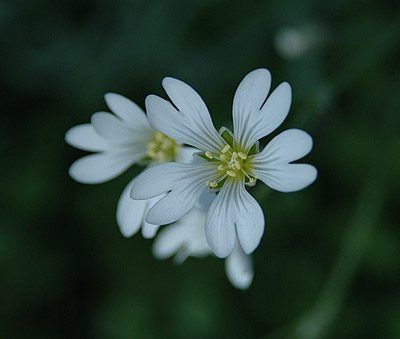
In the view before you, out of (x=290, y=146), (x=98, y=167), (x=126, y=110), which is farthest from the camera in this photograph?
(x=98, y=167)

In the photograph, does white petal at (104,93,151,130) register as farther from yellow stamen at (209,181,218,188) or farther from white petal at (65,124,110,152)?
yellow stamen at (209,181,218,188)

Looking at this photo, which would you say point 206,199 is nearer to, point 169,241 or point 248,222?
point 248,222

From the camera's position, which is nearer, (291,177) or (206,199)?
(291,177)

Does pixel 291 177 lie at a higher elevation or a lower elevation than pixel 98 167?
lower

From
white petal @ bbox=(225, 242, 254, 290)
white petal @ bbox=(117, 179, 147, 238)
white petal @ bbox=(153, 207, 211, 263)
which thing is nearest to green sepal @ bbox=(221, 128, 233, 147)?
white petal @ bbox=(117, 179, 147, 238)

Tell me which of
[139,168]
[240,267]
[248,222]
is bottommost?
[240,267]

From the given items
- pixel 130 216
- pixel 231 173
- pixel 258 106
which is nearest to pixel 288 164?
pixel 258 106

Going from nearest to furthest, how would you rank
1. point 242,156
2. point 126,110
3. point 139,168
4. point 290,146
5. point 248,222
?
point 290,146, point 248,222, point 242,156, point 126,110, point 139,168
